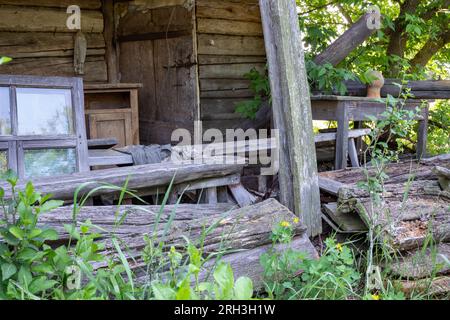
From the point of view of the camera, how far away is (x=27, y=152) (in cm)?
345

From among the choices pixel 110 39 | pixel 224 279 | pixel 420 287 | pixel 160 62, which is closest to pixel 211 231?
pixel 224 279

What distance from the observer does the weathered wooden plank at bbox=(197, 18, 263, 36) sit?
561 cm

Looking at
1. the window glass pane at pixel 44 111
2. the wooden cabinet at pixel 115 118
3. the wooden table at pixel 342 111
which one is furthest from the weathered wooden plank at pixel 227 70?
the window glass pane at pixel 44 111

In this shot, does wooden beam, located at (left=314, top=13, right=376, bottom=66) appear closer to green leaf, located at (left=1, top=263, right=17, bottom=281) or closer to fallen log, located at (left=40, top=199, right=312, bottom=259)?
fallen log, located at (left=40, top=199, right=312, bottom=259)

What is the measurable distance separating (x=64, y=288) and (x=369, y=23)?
373 cm

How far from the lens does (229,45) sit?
5934 millimetres

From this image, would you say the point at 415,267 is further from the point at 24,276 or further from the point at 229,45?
the point at 229,45

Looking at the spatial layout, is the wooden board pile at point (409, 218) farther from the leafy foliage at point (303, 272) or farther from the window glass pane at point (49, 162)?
the window glass pane at point (49, 162)

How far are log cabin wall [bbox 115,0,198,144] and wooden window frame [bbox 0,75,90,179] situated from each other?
2.00m

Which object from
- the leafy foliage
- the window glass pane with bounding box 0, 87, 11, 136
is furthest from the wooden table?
the window glass pane with bounding box 0, 87, 11, 136

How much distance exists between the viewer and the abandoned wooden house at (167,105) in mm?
3180

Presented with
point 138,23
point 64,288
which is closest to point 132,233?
point 64,288

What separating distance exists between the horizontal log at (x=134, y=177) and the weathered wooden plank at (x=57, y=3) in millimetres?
3279

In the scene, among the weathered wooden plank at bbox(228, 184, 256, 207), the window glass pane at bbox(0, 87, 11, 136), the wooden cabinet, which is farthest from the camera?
the wooden cabinet
